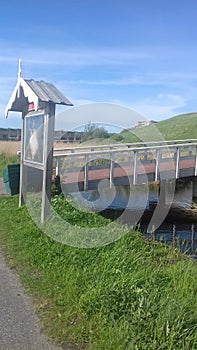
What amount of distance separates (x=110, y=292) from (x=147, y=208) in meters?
11.1

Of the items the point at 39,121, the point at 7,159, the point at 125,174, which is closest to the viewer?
the point at 39,121

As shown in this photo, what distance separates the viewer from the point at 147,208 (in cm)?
1492

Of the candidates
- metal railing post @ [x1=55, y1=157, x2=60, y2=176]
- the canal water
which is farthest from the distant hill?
metal railing post @ [x1=55, y1=157, x2=60, y2=176]

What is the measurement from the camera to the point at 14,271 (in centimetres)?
530

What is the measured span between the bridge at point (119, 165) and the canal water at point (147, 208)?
484mm

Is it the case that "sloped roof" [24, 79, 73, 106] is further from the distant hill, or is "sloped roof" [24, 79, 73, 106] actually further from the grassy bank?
the distant hill

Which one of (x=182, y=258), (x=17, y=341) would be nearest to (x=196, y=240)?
(x=182, y=258)

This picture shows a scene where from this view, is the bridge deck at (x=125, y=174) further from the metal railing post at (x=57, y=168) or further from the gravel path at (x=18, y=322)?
the gravel path at (x=18, y=322)

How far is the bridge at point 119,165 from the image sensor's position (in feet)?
42.1

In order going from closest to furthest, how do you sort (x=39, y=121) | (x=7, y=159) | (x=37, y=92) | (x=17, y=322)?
(x=17, y=322) < (x=37, y=92) < (x=39, y=121) < (x=7, y=159)

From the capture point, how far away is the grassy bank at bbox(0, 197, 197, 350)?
131 inches

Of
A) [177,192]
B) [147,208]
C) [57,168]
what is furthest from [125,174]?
[177,192]

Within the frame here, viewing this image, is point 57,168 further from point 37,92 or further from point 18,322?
point 18,322

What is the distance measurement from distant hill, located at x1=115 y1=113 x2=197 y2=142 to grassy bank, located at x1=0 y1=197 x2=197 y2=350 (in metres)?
5.04
